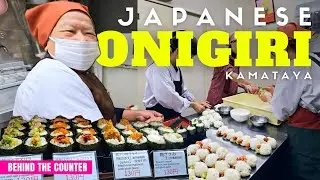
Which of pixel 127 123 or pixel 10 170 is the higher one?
pixel 127 123

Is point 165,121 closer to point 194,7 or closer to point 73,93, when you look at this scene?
point 73,93

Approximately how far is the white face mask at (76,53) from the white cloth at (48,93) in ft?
0.10

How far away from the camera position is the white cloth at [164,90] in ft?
5.22

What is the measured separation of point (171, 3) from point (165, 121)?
0.57 meters

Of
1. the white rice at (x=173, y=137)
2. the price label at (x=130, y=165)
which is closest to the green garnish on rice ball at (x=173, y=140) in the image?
the white rice at (x=173, y=137)

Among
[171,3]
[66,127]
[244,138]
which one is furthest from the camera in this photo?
[244,138]

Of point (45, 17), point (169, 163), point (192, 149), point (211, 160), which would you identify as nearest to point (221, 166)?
point (211, 160)

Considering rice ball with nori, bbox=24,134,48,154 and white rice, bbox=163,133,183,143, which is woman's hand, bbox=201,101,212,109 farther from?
rice ball with nori, bbox=24,134,48,154

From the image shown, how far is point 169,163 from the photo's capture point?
1.37 meters

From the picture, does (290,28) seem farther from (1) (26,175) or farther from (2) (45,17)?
(1) (26,175)

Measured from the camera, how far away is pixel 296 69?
1.61 meters

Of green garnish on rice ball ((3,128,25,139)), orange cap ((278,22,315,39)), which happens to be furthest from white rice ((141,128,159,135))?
orange cap ((278,22,315,39))

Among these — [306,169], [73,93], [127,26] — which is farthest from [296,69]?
[73,93]

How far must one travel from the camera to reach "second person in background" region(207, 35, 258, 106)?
62.9 inches
